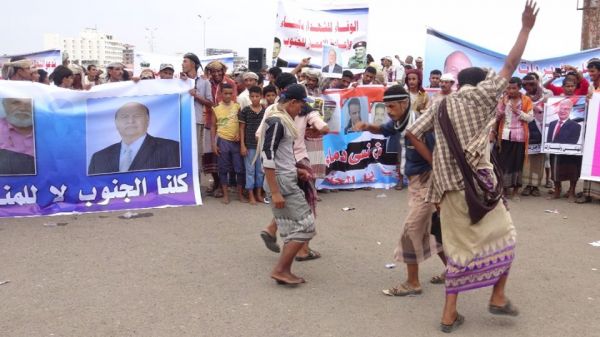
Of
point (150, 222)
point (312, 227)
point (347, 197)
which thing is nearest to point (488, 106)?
point (312, 227)

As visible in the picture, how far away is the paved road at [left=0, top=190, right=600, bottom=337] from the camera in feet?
12.6

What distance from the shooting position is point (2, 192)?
659 centimetres

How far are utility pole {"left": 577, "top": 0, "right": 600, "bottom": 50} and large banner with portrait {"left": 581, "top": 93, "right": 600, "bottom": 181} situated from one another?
8188 millimetres

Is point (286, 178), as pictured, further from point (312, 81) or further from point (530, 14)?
point (312, 81)

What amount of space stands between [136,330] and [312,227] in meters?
1.50

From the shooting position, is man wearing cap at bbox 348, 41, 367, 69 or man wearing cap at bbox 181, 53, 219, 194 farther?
man wearing cap at bbox 348, 41, 367, 69

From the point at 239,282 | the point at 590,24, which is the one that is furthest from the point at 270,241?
the point at 590,24

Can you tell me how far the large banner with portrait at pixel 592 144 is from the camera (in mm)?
7820

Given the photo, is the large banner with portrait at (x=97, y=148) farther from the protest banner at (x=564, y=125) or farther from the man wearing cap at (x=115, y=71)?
the protest banner at (x=564, y=125)

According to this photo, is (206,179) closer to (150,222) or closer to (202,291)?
(150,222)

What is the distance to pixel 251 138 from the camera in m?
7.56

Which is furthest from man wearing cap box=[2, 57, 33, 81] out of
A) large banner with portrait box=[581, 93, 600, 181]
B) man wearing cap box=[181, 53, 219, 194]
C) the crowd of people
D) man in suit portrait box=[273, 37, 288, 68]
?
large banner with portrait box=[581, 93, 600, 181]

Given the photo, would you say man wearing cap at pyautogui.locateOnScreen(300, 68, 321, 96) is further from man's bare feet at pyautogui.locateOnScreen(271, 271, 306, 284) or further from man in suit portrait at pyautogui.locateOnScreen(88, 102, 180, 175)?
man's bare feet at pyautogui.locateOnScreen(271, 271, 306, 284)

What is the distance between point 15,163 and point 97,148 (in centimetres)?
89
